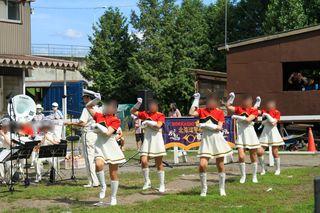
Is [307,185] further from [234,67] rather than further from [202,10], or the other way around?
[202,10]

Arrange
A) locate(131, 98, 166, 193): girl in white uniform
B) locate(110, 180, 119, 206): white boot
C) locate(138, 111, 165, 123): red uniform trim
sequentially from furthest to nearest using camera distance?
locate(138, 111, 165, 123): red uniform trim < locate(131, 98, 166, 193): girl in white uniform < locate(110, 180, 119, 206): white boot

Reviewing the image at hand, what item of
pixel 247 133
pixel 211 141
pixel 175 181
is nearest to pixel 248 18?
pixel 247 133

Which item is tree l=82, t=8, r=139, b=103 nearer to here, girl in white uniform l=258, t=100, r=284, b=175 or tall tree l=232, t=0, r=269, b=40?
tall tree l=232, t=0, r=269, b=40

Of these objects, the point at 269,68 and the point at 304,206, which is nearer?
the point at 304,206

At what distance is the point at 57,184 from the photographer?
46.3 feet

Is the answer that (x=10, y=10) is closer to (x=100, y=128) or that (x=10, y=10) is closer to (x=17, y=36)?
(x=17, y=36)

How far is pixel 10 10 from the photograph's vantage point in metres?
24.5

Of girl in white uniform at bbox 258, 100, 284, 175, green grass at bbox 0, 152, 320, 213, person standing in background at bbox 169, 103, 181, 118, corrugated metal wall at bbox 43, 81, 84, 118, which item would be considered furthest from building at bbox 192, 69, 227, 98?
green grass at bbox 0, 152, 320, 213

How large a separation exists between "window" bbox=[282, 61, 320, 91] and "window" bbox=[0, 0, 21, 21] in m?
11.7

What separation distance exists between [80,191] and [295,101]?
45.7 ft

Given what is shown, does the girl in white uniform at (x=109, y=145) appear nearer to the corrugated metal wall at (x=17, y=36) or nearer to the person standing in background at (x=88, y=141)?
the person standing in background at (x=88, y=141)

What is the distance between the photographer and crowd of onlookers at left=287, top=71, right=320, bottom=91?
24.8 m

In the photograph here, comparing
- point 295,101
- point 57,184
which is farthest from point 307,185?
point 295,101

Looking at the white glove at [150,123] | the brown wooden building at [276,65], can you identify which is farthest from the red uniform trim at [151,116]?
the brown wooden building at [276,65]
